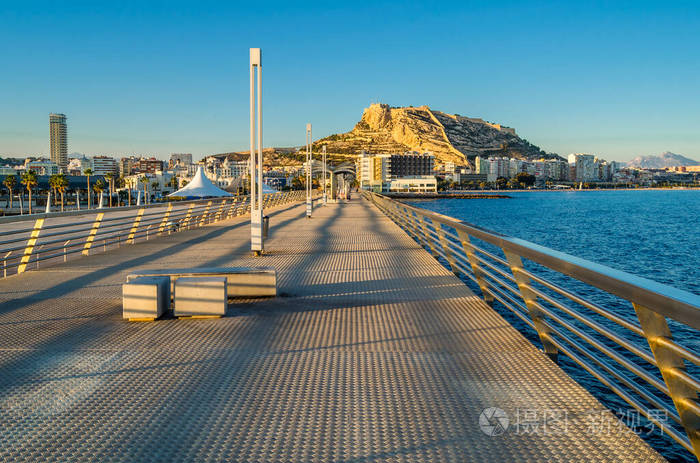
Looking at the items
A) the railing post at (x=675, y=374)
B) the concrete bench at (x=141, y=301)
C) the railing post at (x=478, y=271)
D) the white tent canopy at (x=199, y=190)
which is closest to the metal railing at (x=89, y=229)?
the concrete bench at (x=141, y=301)

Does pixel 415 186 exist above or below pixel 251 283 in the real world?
above

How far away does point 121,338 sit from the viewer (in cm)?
481

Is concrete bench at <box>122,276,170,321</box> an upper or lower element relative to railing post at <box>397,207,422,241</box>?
lower

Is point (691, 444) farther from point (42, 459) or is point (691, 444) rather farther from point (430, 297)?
point (430, 297)

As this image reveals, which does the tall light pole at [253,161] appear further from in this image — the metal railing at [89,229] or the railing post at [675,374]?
the railing post at [675,374]

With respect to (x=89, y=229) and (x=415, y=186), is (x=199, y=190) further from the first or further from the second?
(x=415, y=186)

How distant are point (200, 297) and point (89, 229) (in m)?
6.03

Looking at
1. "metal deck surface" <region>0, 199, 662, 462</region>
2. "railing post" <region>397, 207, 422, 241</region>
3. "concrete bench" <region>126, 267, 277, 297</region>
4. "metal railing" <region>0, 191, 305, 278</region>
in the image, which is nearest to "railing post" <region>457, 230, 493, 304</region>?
"metal deck surface" <region>0, 199, 662, 462</region>

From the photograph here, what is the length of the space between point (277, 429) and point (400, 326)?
2422 mm

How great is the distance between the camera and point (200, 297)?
18.3 feet

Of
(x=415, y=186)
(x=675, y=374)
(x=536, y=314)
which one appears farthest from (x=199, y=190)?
(x=415, y=186)

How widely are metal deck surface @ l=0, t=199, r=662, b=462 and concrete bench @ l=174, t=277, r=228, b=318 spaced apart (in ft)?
0.50

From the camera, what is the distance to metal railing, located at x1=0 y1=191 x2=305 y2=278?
8.20 meters

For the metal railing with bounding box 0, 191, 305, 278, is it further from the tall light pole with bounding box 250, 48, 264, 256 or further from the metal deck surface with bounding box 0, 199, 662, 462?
the tall light pole with bounding box 250, 48, 264, 256
